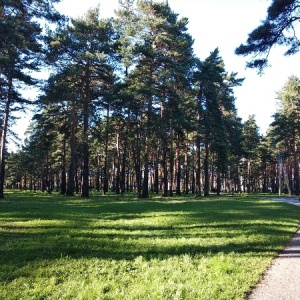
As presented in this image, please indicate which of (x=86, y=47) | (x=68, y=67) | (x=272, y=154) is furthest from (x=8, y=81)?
(x=272, y=154)

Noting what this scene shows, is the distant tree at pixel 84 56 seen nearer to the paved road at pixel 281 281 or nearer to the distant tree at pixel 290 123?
the paved road at pixel 281 281

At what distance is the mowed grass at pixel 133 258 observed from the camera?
5234 millimetres

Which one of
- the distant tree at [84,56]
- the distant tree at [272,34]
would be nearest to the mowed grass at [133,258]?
the distant tree at [272,34]

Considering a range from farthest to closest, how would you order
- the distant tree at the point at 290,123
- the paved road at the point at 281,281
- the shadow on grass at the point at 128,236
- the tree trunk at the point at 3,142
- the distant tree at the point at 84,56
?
the distant tree at the point at 290,123 < the distant tree at the point at 84,56 < the tree trunk at the point at 3,142 < the shadow on grass at the point at 128,236 < the paved road at the point at 281,281

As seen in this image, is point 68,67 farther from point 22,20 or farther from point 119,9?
point 119,9

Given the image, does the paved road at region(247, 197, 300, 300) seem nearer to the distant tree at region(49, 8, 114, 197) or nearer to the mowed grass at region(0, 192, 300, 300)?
the mowed grass at region(0, 192, 300, 300)

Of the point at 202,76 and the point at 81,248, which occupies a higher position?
the point at 202,76

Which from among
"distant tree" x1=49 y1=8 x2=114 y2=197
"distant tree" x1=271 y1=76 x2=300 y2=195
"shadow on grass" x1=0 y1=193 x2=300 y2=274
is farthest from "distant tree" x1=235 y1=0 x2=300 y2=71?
"distant tree" x1=271 y1=76 x2=300 y2=195

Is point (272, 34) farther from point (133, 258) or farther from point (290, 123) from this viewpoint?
point (290, 123)

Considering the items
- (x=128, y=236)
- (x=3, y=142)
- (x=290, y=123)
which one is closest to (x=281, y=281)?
(x=128, y=236)

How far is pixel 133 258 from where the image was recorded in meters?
7.32

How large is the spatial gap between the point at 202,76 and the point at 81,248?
100 ft

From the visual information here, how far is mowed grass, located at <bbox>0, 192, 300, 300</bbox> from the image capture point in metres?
5.23

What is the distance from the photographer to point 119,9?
3959 cm
